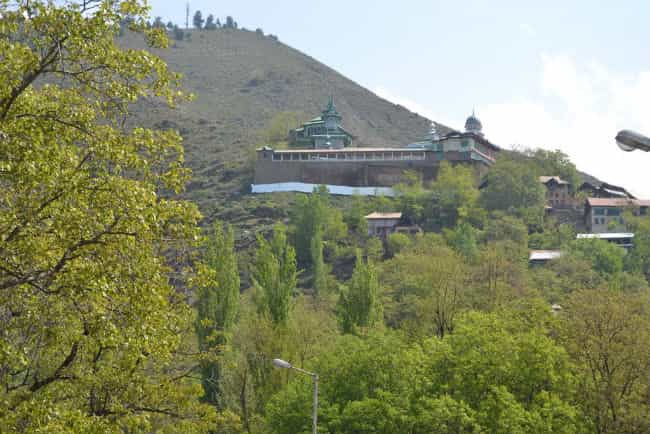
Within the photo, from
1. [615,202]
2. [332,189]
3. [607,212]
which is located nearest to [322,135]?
[332,189]

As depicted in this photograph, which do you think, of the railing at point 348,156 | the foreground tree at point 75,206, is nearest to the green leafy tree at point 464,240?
the railing at point 348,156

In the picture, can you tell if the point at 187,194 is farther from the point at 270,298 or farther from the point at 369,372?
the point at 369,372

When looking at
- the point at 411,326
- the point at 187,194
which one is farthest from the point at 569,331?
the point at 187,194

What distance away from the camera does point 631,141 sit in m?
9.57

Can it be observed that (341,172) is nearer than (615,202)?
No

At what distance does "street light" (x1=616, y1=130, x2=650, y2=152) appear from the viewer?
372 inches

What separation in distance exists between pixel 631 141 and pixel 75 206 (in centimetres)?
891

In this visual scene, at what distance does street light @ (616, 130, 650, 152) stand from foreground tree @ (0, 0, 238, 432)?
756cm

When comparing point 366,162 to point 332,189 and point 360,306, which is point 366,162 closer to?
point 332,189

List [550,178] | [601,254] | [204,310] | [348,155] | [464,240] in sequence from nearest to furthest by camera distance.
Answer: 1. [204,310]
2. [601,254]
3. [464,240]
4. [550,178]
5. [348,155]

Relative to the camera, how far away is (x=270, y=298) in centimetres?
5297

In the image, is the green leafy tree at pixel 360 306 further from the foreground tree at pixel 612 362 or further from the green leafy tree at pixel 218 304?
the foreground tree at pixel 612 362

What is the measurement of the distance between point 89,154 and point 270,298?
38131mm

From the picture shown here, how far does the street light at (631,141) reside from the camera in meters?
9.45
